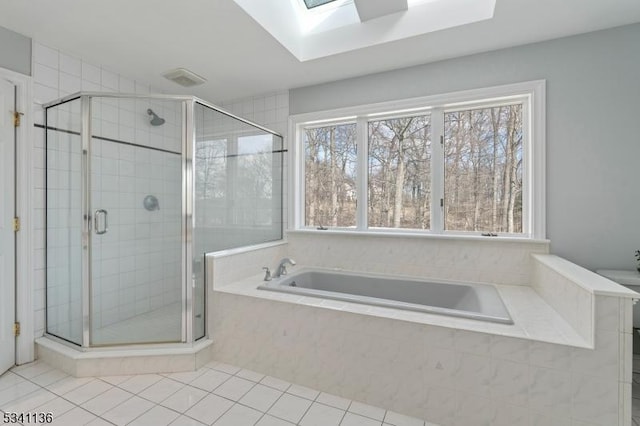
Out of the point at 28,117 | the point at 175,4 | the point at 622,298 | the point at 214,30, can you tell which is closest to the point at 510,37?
the point at 622,298

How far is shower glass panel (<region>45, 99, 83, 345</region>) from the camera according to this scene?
6.82ft

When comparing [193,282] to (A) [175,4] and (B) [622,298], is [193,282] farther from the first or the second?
(B) [622,298]

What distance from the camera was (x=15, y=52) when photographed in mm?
2031

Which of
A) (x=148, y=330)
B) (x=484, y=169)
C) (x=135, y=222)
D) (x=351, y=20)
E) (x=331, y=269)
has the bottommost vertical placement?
(x=148, y=330)

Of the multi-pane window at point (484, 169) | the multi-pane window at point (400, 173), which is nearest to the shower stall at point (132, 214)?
the multi-pane window at point (400, 173)

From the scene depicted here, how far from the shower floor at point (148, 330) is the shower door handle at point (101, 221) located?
691mm

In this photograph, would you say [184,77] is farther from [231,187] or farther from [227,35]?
[231,187]

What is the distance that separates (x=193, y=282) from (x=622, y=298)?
7.74 ft

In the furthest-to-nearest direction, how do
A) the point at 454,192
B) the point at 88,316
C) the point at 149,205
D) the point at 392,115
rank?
the point at 392,115 < the point at 454,192 < the point at 149,205 < the point at 88,316

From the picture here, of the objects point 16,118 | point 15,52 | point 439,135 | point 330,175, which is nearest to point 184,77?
point 15,52

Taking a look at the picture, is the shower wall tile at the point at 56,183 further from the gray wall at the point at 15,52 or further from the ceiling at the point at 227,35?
the ceiling at the point at 227,35

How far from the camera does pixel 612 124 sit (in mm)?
2010

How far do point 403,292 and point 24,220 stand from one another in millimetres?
2881

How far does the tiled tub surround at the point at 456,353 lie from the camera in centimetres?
128
